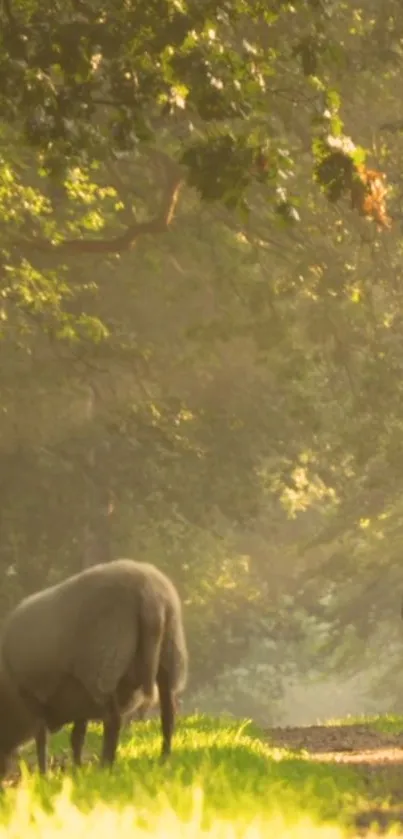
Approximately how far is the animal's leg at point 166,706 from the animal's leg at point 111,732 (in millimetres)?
520

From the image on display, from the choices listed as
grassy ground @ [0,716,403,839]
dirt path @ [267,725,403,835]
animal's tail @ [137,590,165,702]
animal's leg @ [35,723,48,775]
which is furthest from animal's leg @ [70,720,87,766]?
dirt path @ [267,725,403,835]

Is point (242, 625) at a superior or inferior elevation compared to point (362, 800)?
inferior

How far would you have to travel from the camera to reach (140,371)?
90.2 ft

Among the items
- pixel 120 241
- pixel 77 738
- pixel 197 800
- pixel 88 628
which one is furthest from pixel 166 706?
pixel 120 241

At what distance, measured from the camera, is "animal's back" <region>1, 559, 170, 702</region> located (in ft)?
33.1

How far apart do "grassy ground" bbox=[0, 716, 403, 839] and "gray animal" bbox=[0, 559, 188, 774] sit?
56cm

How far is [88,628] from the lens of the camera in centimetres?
1024

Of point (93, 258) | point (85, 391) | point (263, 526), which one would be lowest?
point (263, 526)

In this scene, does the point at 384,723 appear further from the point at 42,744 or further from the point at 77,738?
the point at 42,744

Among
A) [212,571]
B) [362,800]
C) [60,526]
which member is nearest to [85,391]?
[60,526]


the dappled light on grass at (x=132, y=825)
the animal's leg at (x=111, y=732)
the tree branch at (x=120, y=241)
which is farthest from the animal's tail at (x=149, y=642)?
the tree branch at (x=120, y=241)

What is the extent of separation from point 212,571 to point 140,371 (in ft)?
49.4

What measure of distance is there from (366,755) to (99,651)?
3.71 metres

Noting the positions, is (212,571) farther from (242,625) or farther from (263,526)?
(242,625)
